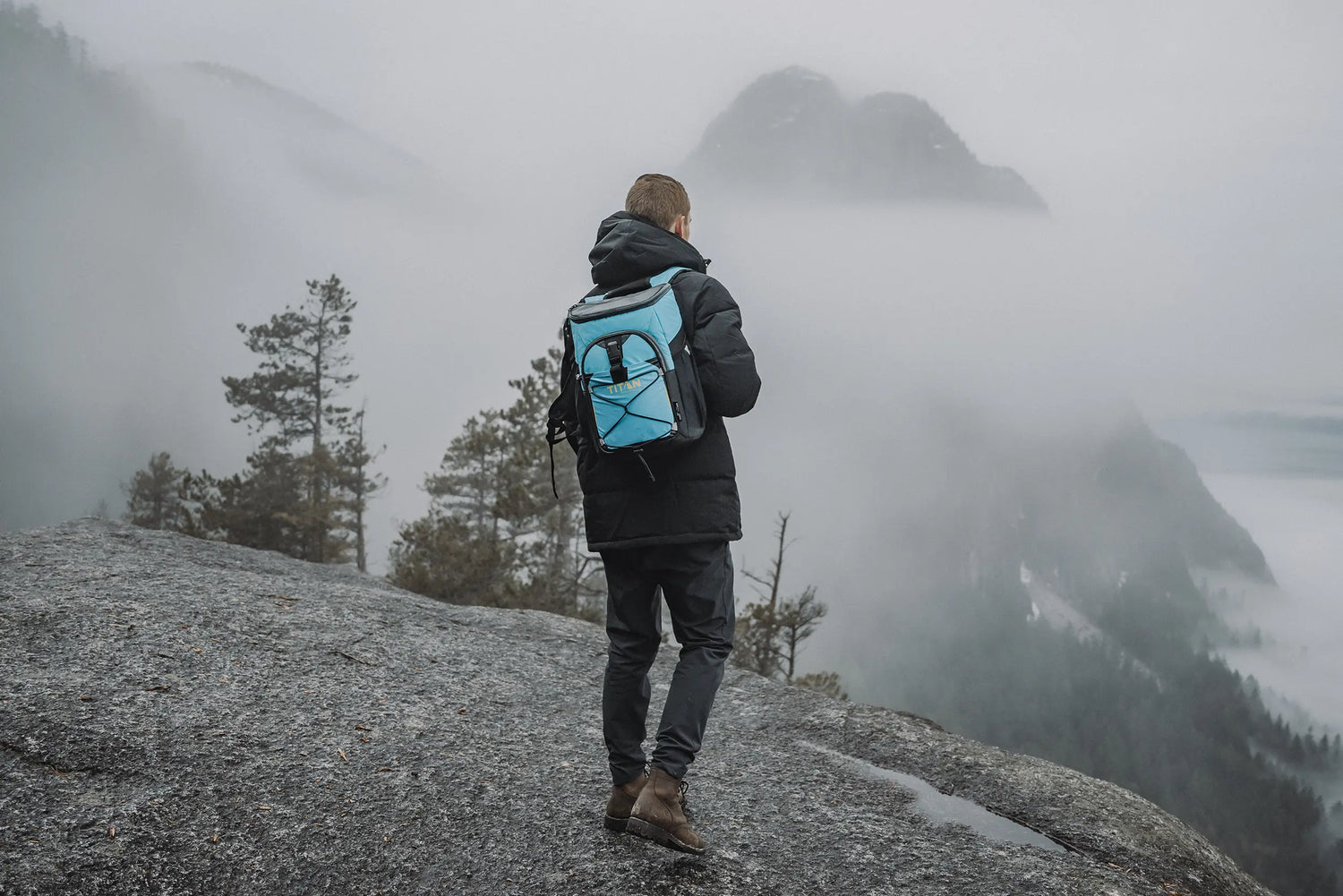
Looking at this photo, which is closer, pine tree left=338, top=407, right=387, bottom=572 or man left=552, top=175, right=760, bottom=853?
man left=552, top=175, right=760, bottom=853

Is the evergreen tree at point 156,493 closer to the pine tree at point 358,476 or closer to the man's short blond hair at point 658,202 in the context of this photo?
the pine tree at point 358,476

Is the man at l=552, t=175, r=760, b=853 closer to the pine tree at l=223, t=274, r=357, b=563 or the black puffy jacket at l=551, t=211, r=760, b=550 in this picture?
the black puffy jacket at l=551, t=211, r=760, b=550

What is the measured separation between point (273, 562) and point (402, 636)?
13.0 ft

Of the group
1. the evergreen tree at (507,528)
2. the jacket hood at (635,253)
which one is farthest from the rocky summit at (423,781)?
the evergreen tree at (507,528)

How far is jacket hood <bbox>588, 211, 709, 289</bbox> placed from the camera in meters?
3.66

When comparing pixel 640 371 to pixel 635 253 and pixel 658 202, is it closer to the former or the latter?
pixel 635 253

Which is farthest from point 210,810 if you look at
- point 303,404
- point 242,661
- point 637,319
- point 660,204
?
point 303,404

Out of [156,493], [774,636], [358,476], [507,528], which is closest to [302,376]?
[358,476]

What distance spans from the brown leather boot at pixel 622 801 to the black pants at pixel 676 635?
0.18 meters

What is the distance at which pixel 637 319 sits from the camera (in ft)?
11.5

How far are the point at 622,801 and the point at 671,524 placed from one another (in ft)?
4.58

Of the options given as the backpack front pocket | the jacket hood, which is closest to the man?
the jacket hood

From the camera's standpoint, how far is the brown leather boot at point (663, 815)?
3746 mm

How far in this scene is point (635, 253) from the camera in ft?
12.0
